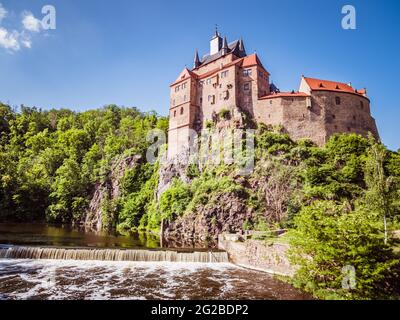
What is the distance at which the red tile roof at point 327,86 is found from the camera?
46.8 metres

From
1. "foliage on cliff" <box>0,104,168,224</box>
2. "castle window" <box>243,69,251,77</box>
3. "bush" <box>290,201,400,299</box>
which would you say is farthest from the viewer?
"foliage on cliff" <box>0,104,168,224</box>

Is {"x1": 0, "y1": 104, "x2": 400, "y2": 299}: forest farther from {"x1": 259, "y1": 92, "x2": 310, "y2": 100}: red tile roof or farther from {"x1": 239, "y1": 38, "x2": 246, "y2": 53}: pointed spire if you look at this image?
{"x1": 239, "y1": 38, "x2": 246, "y2": 53}: pointed spire

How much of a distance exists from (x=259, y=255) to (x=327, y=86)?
36.4 metres

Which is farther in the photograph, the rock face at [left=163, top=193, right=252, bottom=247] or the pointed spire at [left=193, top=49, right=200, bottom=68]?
the pointed spire at [left=193, top=49, right=200, bottom=68]

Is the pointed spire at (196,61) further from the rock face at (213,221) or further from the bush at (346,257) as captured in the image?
the bush at (346,257)

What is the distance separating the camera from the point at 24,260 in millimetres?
22469

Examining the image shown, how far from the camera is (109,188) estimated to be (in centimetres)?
5831

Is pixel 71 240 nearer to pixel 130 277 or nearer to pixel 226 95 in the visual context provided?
pixel 130 277

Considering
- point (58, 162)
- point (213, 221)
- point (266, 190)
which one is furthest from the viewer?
point (58, 162)

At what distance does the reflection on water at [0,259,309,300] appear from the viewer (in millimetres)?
15633

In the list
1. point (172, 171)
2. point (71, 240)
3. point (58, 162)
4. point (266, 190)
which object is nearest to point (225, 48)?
point (172, 171)

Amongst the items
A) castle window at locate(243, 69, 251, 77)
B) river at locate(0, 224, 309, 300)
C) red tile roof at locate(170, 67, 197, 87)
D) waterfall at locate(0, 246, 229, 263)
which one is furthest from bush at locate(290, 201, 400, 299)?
red tile roof at locate(170, 67, 197, 87)

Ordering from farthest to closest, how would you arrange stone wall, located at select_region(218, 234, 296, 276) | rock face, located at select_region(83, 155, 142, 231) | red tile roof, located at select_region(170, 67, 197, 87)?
rock face, located at select_region(83, 155, 142, 231) < red tile roof, located at select_region(170, 67, 197, 87) < stone wall, located at select_region(218, 234, 296, 276)

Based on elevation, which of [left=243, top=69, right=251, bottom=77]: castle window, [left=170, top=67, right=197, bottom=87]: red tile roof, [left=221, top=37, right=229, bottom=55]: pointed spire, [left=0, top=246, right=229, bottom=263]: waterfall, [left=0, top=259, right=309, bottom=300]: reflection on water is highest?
[left=221, top=37, right=229, bottom=55]: pointed spire
